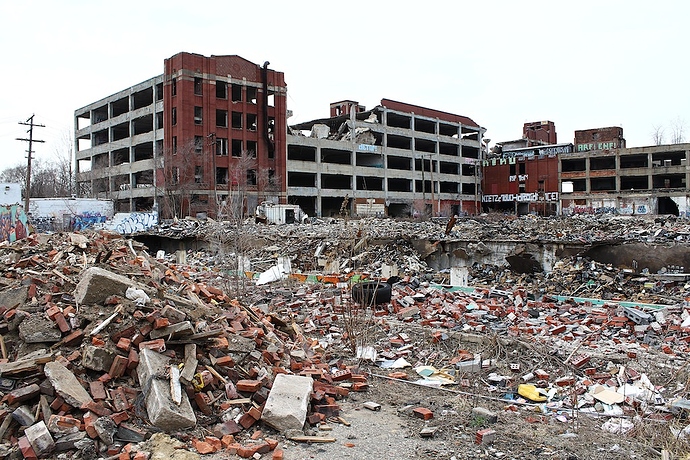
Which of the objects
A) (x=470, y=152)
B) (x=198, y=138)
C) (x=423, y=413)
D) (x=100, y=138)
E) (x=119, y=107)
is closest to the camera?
(x=423, y=413)

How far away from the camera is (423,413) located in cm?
572

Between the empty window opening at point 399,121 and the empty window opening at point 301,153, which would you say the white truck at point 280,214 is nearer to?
the empty window opening at point 301,153

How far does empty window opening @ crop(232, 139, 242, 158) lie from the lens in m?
44.3

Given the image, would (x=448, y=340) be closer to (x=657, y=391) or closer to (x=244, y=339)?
(x=657, y=391)

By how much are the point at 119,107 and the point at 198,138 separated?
15.4m

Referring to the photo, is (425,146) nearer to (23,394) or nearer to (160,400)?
(160,400)

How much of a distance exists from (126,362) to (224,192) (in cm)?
3860

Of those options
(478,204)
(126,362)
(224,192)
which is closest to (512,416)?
(126,362)

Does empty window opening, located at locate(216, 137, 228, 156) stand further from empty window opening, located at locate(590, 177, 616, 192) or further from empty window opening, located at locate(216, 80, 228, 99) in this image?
empty window opening, located at locate(590, 177, 616, 192)

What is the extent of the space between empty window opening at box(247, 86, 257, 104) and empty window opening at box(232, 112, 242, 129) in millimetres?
1570

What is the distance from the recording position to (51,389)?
4.93m

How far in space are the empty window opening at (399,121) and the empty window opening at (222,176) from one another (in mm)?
21670

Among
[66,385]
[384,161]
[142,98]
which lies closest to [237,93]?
[142,98]

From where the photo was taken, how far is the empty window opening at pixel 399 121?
58219 mm
